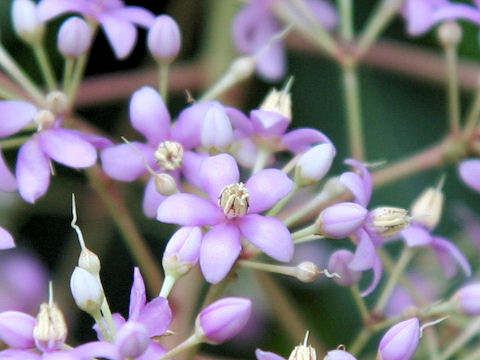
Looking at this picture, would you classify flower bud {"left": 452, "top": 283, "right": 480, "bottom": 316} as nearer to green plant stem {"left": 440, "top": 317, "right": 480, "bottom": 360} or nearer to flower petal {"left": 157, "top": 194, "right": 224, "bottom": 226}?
green plant stem {"left": 440, "top": 317, "right": 480, "bottom": 360}

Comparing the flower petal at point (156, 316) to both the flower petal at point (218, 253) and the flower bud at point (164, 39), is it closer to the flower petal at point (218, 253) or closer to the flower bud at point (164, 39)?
the flower petal at point (218, 253)

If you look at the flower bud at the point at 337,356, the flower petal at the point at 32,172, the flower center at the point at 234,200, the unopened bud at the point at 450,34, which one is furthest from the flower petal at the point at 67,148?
the unopened bud at the point at 450,34

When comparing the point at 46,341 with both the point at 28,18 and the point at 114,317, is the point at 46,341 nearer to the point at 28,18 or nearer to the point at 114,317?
the point at 114,317

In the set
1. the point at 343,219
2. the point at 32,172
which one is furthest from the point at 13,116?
the point at 343,219

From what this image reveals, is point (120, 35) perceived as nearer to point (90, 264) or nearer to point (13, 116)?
point (13, 116)

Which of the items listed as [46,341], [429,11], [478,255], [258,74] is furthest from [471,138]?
[46,341]
